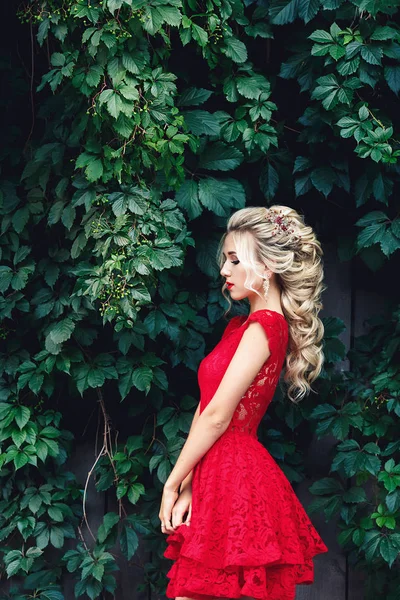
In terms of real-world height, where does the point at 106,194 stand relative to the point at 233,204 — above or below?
above

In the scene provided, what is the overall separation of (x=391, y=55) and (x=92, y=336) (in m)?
1.33

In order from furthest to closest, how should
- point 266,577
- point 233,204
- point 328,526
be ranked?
point 328,526 < point 233,204 < point 266,577

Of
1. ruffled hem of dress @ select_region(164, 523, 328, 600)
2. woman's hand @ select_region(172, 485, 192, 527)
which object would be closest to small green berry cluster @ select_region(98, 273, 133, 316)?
woman's hand @ select_region(172, 485, 192, 527)

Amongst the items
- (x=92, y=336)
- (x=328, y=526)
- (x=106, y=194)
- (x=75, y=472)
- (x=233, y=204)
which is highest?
(x=106, y=194)

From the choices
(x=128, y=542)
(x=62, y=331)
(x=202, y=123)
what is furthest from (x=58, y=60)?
(x=128, y=542)

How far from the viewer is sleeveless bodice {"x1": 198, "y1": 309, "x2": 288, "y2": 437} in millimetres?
2305

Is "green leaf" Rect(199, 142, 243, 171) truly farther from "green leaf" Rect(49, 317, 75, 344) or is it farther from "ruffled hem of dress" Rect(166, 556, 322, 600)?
"ruffled hem of dress" Rect(166, 556, 322, 600)

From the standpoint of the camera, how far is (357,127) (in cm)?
265

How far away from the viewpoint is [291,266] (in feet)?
7.77

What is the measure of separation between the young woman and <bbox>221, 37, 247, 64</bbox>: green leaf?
61 cm

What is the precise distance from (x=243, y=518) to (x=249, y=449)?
218 millimetres

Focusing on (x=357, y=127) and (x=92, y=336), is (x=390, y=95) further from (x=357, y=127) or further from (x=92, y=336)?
(x=92, y=336)

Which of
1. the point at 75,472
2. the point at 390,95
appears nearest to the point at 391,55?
the point at 390,95

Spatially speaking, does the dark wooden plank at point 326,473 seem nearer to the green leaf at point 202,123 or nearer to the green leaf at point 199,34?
the green leaf at point 202,123
